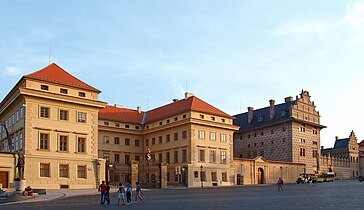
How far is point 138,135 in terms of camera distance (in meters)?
69.8

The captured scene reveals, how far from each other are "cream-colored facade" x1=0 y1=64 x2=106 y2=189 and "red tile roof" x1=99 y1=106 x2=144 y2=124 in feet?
50.4

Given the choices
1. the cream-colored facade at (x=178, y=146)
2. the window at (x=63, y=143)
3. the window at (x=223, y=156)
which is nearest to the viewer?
the window at (x=63, y=143)

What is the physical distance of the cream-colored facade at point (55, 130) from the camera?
4578cm

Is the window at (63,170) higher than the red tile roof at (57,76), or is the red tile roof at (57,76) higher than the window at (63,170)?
the red tile roof at (57,76)

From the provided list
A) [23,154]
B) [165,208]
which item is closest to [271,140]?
[23,154]

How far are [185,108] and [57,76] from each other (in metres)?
18.8

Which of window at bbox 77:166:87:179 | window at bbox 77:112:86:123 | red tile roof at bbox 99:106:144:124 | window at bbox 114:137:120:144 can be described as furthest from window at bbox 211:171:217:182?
window at bbox 77:112:86:123

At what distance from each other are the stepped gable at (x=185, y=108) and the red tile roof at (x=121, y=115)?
195 centimetres

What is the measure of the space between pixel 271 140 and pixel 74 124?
4225 cm

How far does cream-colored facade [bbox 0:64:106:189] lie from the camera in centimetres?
4578

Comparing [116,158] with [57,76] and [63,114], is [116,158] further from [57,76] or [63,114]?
[57,76]

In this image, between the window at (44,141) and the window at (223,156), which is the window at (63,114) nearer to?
the window at (44,141)

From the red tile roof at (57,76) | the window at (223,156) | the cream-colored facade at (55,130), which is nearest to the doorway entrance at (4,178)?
the cream-colored facade at (55,130)

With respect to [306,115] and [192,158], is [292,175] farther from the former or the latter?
[192,158]
